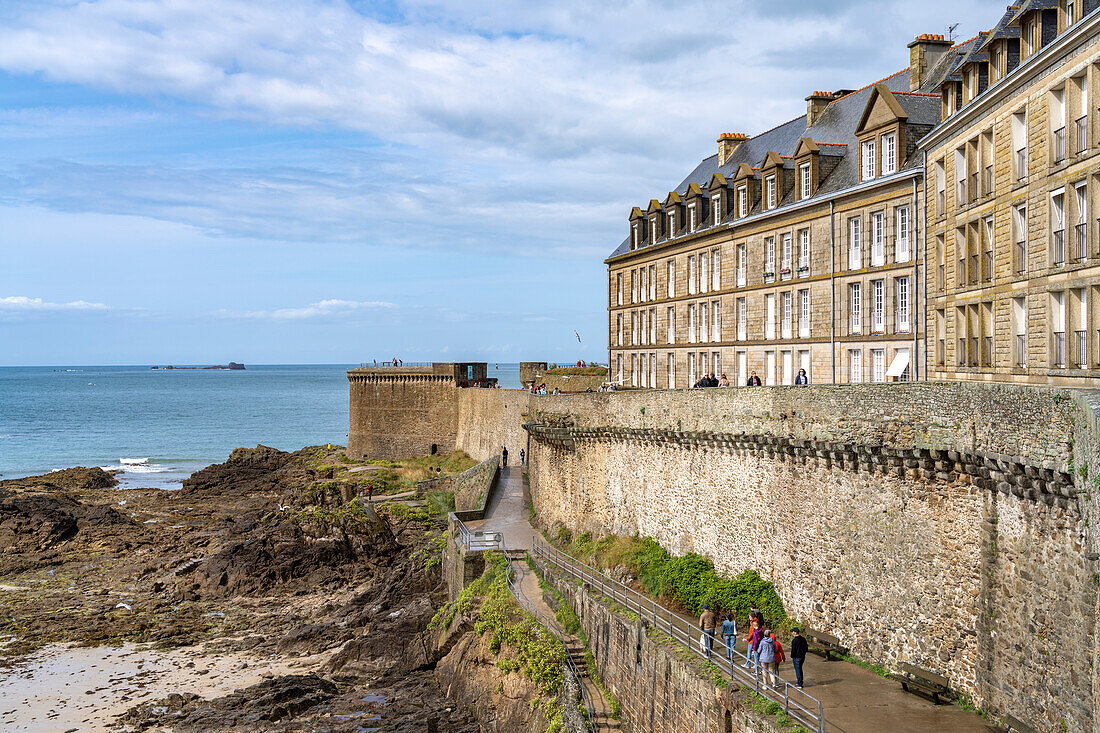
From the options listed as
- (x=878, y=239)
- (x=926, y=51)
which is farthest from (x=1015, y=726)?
(x=926, y=51)

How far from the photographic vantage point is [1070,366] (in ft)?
56.6

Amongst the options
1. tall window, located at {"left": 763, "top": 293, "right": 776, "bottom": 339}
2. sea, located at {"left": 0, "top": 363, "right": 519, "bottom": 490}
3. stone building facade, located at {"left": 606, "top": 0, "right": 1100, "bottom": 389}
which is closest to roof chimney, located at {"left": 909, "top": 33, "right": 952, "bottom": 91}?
stone building facade, located at {"left": 606, "top": 0, "right": 1100, "bottom": 389}

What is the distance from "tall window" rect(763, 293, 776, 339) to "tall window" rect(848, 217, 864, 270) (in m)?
3.95

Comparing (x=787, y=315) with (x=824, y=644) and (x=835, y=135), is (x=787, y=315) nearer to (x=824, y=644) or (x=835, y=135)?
(x=835, y=135)

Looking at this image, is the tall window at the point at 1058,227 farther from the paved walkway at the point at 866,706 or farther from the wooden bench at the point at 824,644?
the paved walkway at the point at 866,706

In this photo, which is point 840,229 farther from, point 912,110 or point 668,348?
point 668,348

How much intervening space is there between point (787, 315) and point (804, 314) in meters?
0.78

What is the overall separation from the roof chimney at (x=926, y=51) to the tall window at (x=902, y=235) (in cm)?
600

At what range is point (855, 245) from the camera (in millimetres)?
28453

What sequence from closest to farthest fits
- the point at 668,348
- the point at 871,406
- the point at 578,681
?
the point at 871,406
the point at 578,681
the point at 668,348

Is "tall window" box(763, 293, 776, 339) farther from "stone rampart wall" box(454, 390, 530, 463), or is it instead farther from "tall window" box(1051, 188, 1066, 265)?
"tall window" box(1051, 188, 1066, 265)

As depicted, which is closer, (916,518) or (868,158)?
(916,518)

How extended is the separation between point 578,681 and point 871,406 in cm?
840

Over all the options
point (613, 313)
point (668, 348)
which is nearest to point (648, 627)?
point (668, 348)
